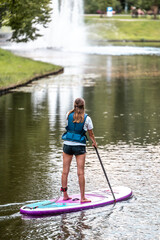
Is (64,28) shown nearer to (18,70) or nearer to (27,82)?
(18,70)

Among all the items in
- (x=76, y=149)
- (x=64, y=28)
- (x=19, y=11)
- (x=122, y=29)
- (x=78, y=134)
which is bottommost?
(x=122, y=29)

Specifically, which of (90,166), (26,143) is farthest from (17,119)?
(90,166)

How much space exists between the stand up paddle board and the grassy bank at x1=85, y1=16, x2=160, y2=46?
76.8 metres

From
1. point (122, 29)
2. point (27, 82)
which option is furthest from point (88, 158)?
point (122, 29)

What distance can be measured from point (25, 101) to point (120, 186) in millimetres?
13742

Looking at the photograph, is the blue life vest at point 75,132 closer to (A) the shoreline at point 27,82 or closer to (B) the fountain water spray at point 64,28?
(A) the shoreline at point 27,82

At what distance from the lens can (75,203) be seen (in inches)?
380

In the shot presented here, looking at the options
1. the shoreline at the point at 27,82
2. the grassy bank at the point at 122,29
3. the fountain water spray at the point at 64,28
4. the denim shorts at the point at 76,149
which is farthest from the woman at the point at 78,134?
the grassy bank at the point at 122,29

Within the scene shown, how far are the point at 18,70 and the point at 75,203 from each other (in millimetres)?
27638

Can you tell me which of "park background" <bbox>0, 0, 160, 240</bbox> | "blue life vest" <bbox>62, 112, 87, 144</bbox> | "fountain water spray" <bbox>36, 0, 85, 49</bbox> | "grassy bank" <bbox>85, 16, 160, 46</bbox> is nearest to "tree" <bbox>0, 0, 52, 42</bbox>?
"park background" <bbox>0, 0, 160, 240</bbox>

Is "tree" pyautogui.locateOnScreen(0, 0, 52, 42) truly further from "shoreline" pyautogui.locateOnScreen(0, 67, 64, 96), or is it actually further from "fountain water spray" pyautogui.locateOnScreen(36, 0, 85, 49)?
→ "fountain water spray" pyautogui.locateOnScreen(36, 0, 85, 49)

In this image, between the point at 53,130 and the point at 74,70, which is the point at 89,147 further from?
the point at 74,70

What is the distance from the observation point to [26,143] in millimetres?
15172

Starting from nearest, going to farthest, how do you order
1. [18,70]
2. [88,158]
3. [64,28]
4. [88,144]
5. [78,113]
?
[78,113]
[88,158]
[88,144]
[18,70]
[64,28]
